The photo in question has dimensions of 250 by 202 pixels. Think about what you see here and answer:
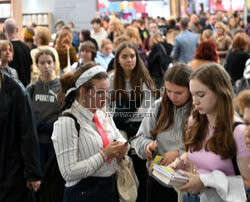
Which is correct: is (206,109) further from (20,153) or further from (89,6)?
(89,6)

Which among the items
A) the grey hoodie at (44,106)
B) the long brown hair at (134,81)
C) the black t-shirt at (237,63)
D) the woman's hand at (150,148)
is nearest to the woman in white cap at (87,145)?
the woman's hand at (150,148)

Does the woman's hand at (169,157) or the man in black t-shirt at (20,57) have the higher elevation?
the man in black t-shirt at (20,57)

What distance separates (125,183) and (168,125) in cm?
52

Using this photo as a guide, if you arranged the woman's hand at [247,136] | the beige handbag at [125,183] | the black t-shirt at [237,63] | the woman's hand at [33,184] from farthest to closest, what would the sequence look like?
the black t-shirt at [237,63], the woman's hand at [33,184], the beige handbag at [125,183], the woman's hand at [247,136]

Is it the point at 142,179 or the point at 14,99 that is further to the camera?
the point at 142,179

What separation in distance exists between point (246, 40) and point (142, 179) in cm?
387

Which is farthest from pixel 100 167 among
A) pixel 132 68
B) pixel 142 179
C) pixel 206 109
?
pixel 132 68

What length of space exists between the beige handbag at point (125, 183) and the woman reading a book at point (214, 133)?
0.55m

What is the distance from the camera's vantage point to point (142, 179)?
A: 14.4 ft

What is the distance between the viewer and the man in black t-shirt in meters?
6.93

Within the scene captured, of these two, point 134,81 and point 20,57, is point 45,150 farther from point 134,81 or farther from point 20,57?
point 20,57

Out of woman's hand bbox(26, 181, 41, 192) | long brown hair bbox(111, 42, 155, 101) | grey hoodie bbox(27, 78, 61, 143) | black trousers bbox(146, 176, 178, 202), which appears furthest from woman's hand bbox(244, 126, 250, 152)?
grey hoodie bbox(27, 78, 61, 143)

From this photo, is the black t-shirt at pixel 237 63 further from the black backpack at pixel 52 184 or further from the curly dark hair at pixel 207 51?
the black backpack at pixel 52 184

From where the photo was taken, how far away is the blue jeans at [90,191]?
2.86 m
